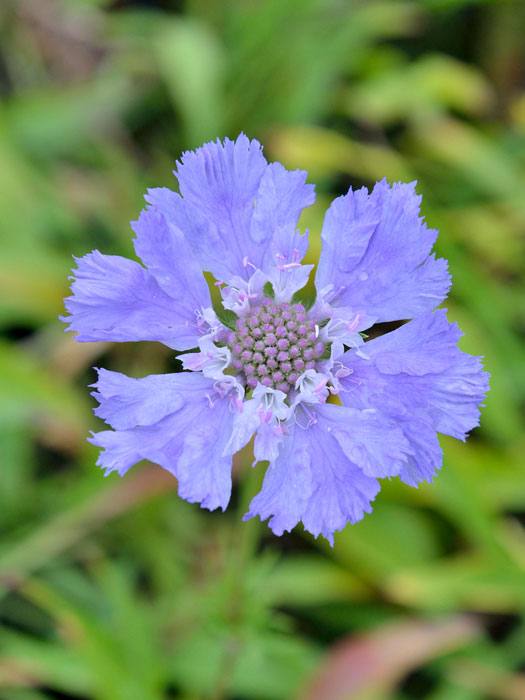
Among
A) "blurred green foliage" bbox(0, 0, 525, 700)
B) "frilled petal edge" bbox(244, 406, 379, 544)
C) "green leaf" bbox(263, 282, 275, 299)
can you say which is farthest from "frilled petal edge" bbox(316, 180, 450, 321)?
"blurred green foliage" bbox(0, 0, 525, 700)

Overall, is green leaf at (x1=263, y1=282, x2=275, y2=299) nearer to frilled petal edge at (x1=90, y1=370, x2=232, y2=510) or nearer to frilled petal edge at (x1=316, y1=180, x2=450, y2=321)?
frilled petal edge at (x1=316, y1=180, x2=450, y2=321)

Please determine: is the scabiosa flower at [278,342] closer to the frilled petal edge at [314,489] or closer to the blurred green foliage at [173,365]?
the frilled petal edge at [314,489]

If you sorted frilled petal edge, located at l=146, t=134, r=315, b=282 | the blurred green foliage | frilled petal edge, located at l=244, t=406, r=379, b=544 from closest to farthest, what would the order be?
1. frilled petal edge, located at l=244, t=406, r=379, b=544
2. frilled petal edge, located at l=146, t=134, r=315, b=282
3. the blurred green foliage

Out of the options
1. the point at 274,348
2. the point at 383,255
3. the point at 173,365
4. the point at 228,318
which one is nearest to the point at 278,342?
the point at 274,348

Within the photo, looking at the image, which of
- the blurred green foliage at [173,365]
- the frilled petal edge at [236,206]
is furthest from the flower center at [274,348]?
the blurred green foliage at [173,365]

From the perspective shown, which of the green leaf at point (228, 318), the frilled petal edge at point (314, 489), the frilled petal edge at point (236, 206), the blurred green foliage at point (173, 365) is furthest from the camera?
the blurred green foliage at point (173, 365)

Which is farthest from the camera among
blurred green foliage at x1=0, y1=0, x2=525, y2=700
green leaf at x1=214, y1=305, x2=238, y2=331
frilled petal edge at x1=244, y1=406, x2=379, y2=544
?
blurred green foliage at x1=0, y1=0, x2=525, y2=700

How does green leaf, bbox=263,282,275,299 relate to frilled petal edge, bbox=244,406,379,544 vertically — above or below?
above
